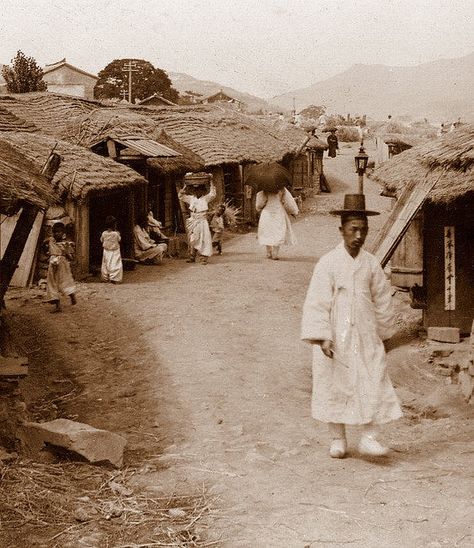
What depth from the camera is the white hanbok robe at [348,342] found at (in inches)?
228

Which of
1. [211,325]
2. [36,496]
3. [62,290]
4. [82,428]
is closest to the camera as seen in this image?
[36,496]

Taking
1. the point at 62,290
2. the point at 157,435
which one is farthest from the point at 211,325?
the point at 157,435

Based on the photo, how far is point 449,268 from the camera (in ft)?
37.6

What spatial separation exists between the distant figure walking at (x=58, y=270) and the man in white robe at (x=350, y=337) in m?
6.44

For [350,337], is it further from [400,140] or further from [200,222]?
[400,140]

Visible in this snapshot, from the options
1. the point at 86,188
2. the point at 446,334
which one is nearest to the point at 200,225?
the point at 86,188

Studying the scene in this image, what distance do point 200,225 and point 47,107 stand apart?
6.99 m

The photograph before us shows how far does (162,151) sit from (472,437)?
11.5m

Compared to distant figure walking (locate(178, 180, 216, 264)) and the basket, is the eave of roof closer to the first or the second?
the basket

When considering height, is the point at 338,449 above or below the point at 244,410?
above

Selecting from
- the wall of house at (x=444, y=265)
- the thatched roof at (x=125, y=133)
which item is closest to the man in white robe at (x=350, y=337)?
the wall of house at (x=444, y=265)

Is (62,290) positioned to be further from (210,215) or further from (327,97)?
(327,97)

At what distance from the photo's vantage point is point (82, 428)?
20.6 feet

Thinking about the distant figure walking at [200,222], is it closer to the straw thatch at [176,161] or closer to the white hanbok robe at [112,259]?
the straw thatch at [176,161]
